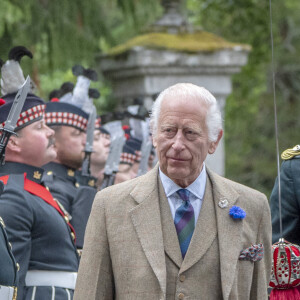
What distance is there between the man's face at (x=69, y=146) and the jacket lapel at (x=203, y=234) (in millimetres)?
3096

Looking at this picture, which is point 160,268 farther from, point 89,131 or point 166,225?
point 89,131

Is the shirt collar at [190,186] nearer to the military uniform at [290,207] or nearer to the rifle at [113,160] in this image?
the military uniform at [290,207]

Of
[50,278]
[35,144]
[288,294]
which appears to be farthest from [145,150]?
[288,294]

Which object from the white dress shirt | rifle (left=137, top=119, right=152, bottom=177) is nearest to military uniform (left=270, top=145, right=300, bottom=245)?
the white dress shirt

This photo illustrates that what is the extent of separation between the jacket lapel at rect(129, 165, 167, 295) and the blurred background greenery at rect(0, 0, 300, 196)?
499cm

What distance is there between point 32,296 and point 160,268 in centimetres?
153

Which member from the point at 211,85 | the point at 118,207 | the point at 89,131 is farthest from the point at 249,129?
the point at 118,207

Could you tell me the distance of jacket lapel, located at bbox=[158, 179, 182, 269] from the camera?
4.93 metres

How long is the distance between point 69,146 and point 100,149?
1077mm

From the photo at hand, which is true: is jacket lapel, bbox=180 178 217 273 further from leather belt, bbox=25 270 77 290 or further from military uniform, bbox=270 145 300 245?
leather belt, bbox=25 270 77 290

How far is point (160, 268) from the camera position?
15.9 feet

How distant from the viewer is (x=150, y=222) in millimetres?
4973

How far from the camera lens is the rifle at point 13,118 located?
600 cm

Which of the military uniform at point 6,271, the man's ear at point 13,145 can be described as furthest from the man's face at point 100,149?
the military uniform at point 6,271
